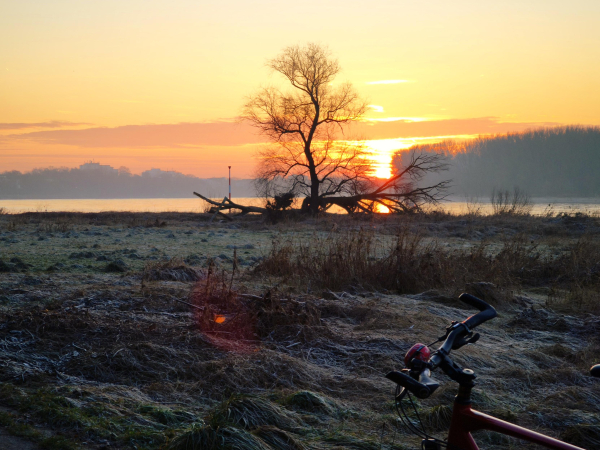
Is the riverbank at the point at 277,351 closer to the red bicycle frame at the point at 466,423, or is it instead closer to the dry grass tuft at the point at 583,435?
the dry grass tuft at the point at 583,435

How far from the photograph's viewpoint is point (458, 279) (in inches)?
357

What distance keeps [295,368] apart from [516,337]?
3312mm

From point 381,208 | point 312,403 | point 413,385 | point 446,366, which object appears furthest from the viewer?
point 381,208

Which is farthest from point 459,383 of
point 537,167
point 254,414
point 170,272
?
point 537,167

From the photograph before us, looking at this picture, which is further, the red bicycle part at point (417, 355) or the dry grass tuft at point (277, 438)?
the dry grass tuft at point (277, 438)

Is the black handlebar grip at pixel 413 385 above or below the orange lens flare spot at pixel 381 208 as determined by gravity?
above

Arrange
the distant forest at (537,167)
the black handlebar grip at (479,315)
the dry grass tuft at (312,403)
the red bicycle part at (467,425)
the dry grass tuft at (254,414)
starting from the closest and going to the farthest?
the red bicycle part at (467,425), the black handlebar grip at (479,315), the dry grass tuft at (254,414), the dry grass tuft at (312,403), the distant forest at (537,167)

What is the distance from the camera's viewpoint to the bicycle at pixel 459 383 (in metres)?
1.62

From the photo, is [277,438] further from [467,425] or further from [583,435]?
[583,435]

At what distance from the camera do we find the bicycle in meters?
1.62

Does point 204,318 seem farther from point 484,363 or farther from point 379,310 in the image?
point 484,363

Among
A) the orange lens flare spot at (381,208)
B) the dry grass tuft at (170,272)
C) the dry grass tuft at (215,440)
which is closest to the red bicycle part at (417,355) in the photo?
the dry grass tuft at (215,440)

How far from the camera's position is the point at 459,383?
1.83 m

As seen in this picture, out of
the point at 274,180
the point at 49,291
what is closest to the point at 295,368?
the point at 49,291
